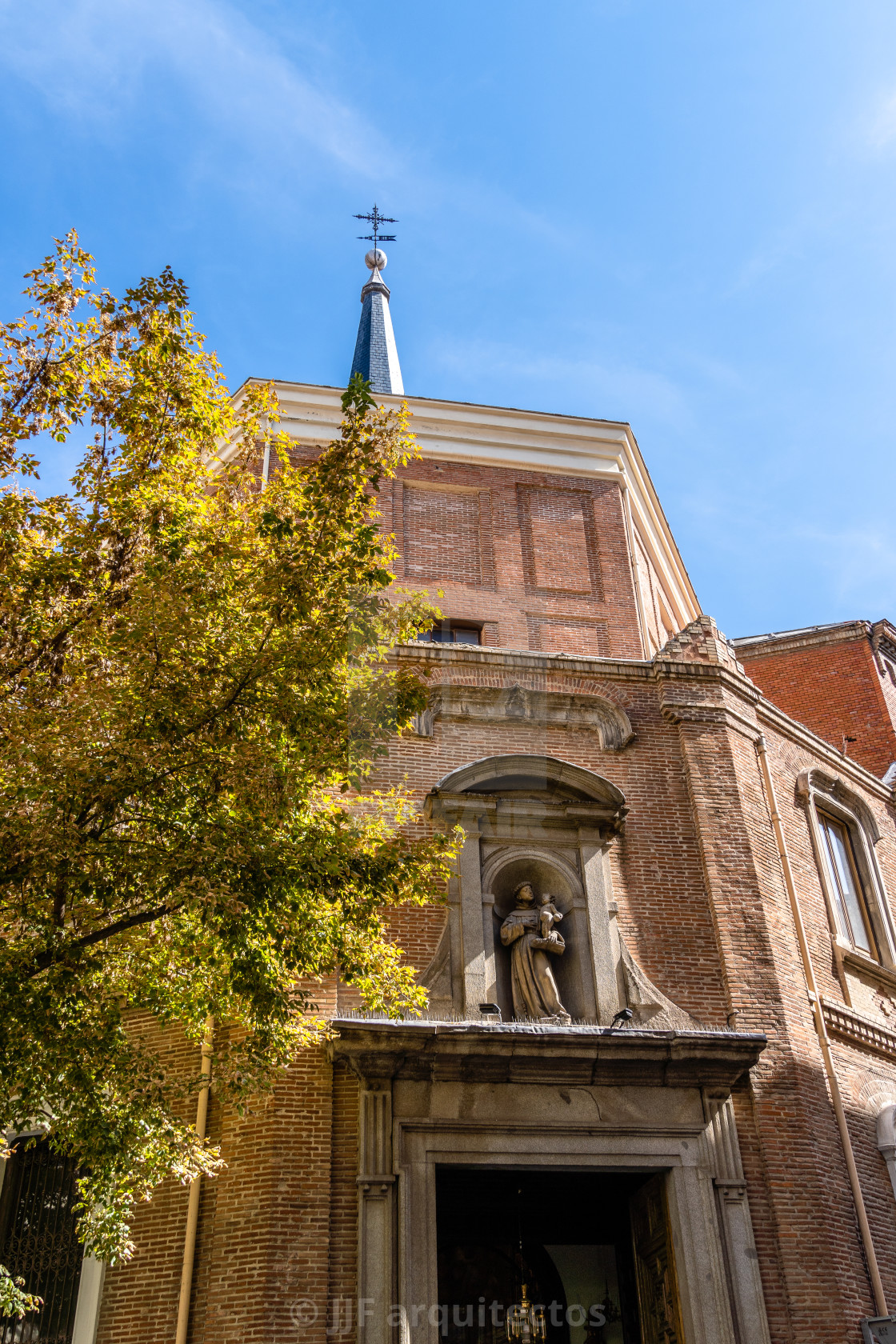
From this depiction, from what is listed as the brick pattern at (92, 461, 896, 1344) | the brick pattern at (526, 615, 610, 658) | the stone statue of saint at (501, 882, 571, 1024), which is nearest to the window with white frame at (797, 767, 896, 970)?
the brick pattern at (92, 461, 896, 1344)

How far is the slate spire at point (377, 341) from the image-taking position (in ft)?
83.1

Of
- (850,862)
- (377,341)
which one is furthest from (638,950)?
(377,341)

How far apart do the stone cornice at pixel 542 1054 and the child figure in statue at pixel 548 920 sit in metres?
0.99

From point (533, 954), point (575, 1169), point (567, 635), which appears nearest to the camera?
point (575, 1169)

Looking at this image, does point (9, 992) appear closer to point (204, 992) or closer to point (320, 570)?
point (204, 992)

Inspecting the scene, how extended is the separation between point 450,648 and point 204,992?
565cm

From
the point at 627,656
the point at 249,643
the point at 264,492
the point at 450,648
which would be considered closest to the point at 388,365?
the point at 627,656

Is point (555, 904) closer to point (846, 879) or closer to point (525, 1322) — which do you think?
point (525, 1322)

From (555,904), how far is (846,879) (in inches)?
194

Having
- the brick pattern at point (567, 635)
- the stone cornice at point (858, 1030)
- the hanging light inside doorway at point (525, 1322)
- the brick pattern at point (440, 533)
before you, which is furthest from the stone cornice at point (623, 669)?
Answer: the hanging light inside doorway at point (525, 1322)

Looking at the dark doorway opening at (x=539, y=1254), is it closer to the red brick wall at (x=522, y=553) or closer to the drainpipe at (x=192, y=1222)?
the drainpipe at (x=192, y=1222)

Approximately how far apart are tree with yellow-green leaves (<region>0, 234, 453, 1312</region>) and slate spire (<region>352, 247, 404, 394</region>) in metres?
15.2

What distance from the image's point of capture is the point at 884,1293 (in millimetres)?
10758

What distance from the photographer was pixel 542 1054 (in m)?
10.4
